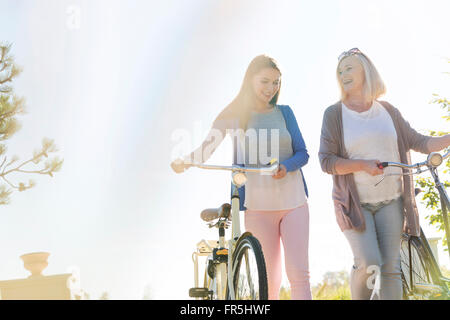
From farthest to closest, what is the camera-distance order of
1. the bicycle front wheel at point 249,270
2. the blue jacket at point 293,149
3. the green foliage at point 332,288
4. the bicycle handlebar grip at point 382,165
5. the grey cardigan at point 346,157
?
the green foliage at point 332,288
the blue jacket at point 293,149
the grey cardigan at point 346,157
the bicycle handlebar grip at point 382,165
the bicycle front wheel at point 249,270

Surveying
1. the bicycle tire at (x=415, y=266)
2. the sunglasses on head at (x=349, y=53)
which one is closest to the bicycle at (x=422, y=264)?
the bicycle tire at (x=415, y=266)

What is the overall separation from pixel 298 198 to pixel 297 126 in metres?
0.53

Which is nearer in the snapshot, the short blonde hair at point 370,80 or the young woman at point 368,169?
the young woman at point 368,169

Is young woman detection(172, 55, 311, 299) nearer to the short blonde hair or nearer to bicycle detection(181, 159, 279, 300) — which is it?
bicycle detection(181, 159, 279, 300)

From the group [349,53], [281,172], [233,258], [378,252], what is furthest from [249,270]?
[349,53]

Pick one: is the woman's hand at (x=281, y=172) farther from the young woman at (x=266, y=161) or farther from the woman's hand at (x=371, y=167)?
the woman's hand at (x=371, y=167)

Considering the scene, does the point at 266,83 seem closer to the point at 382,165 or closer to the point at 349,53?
the point at 349,53

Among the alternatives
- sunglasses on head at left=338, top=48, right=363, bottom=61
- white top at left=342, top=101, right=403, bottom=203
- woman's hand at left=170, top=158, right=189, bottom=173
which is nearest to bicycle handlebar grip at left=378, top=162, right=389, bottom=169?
white top at left=342, top=101, right=403, bottom=203

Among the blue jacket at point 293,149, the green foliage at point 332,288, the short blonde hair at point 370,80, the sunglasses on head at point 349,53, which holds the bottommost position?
the green foliage at point 332,288

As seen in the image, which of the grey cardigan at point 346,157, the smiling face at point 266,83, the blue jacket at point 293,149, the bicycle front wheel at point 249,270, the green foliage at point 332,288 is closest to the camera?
the bicycle front wheel at point 249,270

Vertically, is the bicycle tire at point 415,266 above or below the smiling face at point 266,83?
below

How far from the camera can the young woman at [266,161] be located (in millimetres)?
3352

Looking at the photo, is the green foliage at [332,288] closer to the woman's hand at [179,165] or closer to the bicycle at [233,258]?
the bicycle at [233,258]
